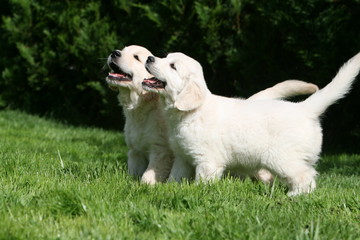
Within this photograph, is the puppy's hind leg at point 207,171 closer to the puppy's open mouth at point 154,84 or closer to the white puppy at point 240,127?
the white puppy at point 240,127

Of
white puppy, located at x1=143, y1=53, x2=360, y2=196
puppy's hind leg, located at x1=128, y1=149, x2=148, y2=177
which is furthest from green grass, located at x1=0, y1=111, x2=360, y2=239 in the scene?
puppy's hind leg, located at x1=128, y1=149, x2=148, y2=177

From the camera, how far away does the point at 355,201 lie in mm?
3119

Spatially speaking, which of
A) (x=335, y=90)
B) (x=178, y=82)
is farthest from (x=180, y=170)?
(x=335, y=90)

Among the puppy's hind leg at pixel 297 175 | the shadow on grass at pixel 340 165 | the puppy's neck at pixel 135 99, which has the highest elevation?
the puppy's neck at pixel 135 99

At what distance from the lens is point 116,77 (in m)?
4.21

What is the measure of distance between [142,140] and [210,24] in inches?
122

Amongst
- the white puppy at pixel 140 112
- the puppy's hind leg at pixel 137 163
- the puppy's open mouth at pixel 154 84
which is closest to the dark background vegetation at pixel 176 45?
the white puppy at pixel 140 112

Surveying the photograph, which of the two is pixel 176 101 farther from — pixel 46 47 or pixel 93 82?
pixel 46 47

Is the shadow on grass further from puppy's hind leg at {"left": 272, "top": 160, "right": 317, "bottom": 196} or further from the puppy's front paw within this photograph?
the puppy's front paw

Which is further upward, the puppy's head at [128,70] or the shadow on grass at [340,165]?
the puppy's head at [128,70]

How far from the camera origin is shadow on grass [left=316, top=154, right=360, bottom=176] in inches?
198

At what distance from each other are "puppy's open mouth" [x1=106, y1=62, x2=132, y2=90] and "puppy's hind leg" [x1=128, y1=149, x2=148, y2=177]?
592mm

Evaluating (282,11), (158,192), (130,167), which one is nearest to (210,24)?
(282,11)

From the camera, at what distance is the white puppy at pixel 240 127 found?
144 inches
